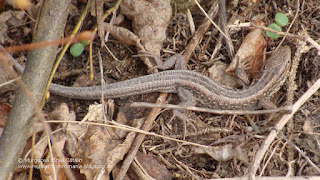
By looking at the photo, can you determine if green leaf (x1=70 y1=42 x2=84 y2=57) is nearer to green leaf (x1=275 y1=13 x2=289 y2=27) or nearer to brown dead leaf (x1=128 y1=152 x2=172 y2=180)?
brown dead leaf (x1=128 y1=152 x2=172 y2=180)

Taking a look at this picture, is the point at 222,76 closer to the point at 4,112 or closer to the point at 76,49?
the point at 76,49

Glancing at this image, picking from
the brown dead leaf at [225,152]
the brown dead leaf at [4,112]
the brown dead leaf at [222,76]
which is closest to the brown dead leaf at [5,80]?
the brown dead leaf at [4,112]

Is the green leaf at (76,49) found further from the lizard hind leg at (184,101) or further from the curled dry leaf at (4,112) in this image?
the lizard hind leg at (184,101)

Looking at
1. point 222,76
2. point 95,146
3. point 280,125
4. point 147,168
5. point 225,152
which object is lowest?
point 147,168

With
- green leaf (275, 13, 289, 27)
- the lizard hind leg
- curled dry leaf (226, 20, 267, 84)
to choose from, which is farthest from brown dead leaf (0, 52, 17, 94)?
green leaf (275, 13, 289, 27)

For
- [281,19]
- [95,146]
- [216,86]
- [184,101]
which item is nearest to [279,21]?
[281,19]

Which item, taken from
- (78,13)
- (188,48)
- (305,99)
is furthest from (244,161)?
(78,13)
